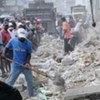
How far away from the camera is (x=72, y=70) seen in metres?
13.7

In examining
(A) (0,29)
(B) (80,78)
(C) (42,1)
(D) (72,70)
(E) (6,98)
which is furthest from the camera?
(C) (42,1)

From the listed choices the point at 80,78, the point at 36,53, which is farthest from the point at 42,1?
the point at 80,78

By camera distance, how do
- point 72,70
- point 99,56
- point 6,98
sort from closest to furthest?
point 6,98 < point 72,70 < point 99,56

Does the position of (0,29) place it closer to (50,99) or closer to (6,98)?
(50,99)

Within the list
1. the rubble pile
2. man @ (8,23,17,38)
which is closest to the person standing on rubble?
the rubble pile

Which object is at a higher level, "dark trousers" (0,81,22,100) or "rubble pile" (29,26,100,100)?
"dark trousers" (0,81,22,100)

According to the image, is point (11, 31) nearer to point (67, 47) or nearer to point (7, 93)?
point (67, 47)

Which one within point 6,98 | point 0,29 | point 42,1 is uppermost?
point 6,98

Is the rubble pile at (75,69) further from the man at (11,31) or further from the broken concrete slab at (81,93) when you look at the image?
the broken concrete slab at (81,93)

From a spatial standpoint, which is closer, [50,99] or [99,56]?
[50,99]

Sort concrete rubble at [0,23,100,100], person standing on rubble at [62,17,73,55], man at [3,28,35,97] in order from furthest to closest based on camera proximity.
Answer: person standing on rubble at [62,17,73,55], concrete rubble at [0,23,100,100], man at [3,28,35,97]

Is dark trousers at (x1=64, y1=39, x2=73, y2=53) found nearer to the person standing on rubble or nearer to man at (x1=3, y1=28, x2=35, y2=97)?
the person standing on rubble

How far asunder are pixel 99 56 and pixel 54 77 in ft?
10.6

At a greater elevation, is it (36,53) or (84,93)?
(84,93)
